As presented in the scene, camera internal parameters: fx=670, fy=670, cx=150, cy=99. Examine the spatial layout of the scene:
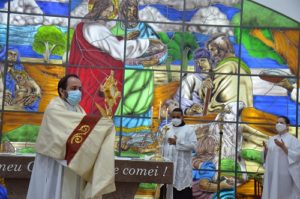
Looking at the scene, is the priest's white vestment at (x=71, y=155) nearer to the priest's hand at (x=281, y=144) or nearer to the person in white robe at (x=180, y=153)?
the person in white robe at (x=180, y=153)

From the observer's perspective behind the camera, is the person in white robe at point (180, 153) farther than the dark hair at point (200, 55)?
No

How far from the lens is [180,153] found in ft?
29.3

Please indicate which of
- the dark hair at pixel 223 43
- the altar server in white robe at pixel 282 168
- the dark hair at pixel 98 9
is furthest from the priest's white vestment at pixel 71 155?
the dark hair at pixel 223 43

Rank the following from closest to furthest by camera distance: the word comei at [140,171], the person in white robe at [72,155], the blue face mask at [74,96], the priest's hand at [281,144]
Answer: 1. the person in white robe at [72,155]
2. the blue face mask at [74,96]
3. the word comei at [140,171]
4. the priest's hand at [281,144]

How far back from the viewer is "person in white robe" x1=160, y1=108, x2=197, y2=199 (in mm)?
8805

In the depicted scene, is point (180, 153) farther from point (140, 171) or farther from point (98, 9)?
point (98, 9)

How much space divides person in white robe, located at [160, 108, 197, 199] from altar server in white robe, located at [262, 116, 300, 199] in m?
1.45

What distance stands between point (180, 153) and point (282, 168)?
1734mm

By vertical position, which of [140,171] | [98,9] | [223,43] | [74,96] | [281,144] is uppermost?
[98,9]

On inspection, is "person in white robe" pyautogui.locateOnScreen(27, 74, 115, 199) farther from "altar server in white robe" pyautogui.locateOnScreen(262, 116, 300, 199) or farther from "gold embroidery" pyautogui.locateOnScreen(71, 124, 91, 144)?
"altar server in white robe" pyautogui.locateOnScreen(262, 116, 300, 199)

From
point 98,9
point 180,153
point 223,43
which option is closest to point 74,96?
point 180,153

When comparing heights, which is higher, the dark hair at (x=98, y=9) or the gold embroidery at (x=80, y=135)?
the dark hair at (x=98, y=9)

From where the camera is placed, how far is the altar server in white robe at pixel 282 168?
9625mm

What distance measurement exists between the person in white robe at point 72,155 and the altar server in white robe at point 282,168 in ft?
16.7
